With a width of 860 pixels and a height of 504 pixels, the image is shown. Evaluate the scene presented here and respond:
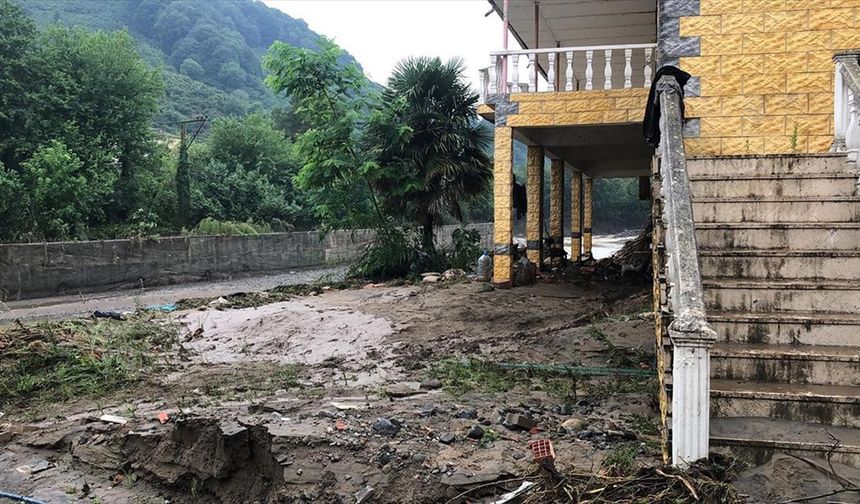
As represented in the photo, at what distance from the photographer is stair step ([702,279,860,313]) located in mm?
4621

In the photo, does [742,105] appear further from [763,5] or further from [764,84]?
[763,5]

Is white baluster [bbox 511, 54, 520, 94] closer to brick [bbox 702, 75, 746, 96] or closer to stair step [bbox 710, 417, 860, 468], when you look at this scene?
brick [bbox 702, 75, 746, 96]

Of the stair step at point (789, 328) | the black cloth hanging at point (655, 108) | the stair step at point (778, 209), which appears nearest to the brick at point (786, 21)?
the black cloth hanging at point (655, 108)

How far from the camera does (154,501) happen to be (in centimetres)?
455

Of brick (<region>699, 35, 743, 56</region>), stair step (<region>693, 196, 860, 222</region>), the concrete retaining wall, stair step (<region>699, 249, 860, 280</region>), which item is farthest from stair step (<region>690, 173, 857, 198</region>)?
the concrete retaining wall

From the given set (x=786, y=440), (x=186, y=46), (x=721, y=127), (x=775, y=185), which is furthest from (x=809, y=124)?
(x=186, y=46)

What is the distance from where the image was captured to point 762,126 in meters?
7.26

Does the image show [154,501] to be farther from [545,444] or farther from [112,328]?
[112,328]

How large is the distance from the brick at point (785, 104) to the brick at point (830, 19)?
2.47 ft

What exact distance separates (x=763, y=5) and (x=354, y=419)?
618 cm

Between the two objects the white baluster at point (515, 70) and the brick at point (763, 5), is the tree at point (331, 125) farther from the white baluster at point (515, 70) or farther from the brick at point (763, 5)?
the brick at point (763, 5)

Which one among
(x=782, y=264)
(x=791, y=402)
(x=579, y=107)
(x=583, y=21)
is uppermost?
(x=583, y=21)

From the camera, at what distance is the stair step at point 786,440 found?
3.54m

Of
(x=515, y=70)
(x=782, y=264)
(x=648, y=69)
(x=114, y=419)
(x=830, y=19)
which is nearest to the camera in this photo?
(x=782, y=264)
